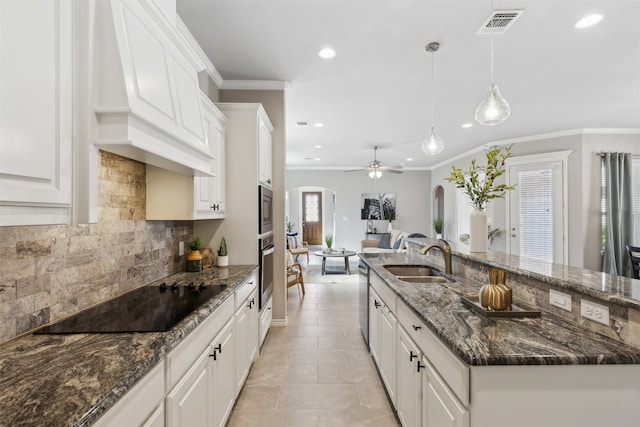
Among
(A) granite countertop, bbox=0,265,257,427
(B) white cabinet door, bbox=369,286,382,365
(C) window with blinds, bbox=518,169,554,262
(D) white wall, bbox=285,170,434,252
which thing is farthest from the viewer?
(D) white wall, bbox=285,170,434,252

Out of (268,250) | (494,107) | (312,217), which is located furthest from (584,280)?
(312,217)

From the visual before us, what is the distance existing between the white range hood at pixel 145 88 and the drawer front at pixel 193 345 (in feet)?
2.79

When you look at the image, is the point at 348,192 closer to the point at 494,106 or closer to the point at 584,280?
the point at 494,106

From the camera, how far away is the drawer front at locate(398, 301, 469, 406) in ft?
3.57

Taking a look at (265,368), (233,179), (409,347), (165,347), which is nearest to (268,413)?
(265,368)

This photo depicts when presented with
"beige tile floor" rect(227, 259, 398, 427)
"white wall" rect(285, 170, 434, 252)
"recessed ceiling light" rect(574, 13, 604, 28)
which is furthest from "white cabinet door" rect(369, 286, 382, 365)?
"white wall" rect(285, 170, 434, 252)

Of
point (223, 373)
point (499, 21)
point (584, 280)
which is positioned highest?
point (499, 21)

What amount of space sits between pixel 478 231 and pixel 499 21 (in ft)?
5.25

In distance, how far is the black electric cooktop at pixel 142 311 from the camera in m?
1.28

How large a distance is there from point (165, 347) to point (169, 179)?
4.69 ft

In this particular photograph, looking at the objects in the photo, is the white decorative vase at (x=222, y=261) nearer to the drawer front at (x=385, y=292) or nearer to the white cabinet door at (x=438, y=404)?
the drawer front at (x=385, y=292)

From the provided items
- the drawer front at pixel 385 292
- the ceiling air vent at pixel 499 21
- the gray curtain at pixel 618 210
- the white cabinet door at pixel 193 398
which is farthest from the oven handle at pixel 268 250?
the gray curtain at pixel 618 210

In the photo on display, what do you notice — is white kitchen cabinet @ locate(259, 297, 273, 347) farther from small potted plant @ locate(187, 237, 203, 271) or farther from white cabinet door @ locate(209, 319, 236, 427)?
white cabinet door @ locate(209, 319, 236, 427)

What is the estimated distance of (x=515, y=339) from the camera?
3.86 feet
